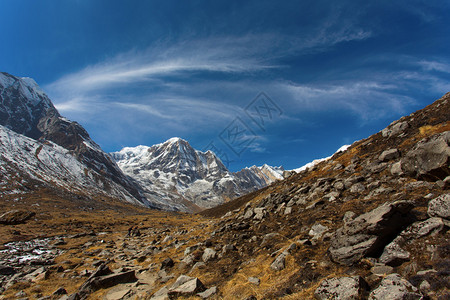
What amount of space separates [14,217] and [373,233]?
7017cm

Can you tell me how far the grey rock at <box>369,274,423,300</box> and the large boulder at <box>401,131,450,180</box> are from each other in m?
9.59

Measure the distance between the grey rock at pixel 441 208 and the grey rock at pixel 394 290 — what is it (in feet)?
11.7

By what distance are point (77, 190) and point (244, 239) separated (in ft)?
667

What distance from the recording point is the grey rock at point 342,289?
716 cm

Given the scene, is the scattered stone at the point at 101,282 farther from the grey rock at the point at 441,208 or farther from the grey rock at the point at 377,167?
the grey rock at the point at 377,167

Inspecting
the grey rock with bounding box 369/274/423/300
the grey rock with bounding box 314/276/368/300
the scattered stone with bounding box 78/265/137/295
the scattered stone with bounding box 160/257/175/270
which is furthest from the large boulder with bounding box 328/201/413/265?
the scattered stone with bounding box 78/265/137/295

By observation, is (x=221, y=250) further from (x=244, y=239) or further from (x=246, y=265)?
(x=246, y=265)

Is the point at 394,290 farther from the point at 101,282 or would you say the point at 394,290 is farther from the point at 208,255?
the point at 101,282

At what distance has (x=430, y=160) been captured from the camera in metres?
13.6

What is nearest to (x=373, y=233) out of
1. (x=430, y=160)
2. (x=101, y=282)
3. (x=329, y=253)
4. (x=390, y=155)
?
(x=329, y=253)

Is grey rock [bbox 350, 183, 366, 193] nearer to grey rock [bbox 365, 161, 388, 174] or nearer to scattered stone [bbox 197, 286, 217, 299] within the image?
Result: grey rock [bbox 365, 161, 388, 174]

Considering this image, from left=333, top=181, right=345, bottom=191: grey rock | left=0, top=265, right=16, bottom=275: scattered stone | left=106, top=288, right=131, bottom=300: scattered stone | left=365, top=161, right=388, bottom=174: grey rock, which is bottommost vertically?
left=106, top=288, right=131, bottom=300: scattered stone

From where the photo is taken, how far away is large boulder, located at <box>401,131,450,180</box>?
42.3ft

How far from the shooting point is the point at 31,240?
116 ft
